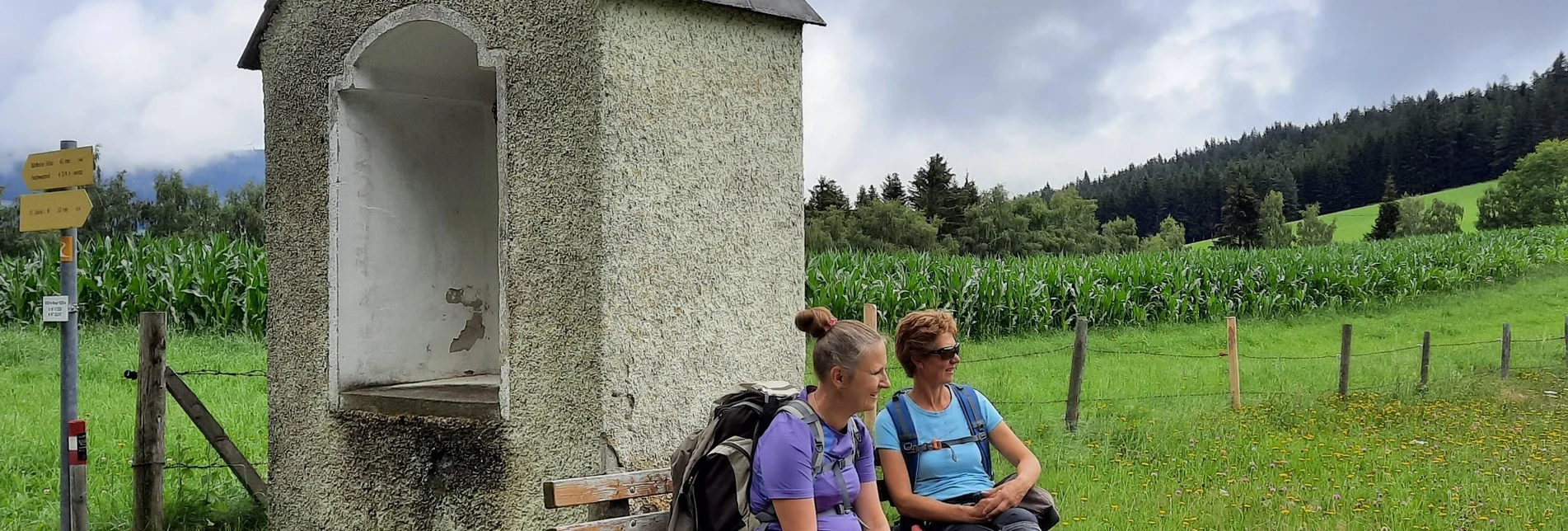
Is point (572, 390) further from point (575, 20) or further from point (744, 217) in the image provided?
point (575, 20)

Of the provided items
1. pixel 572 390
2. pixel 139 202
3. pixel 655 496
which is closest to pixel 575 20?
pixel 572 390

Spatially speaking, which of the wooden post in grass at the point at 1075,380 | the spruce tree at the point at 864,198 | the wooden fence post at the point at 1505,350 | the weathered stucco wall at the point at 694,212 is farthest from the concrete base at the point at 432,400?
the spruce tree at the point at 864,198

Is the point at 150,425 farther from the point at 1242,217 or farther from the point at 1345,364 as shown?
the point at 1242,217

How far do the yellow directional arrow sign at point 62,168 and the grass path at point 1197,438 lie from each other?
1.62m

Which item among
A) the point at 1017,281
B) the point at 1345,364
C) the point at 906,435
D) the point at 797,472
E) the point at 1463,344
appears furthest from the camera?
the point at 1017,281

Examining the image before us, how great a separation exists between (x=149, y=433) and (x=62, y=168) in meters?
1.21

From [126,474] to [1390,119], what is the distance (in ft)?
260

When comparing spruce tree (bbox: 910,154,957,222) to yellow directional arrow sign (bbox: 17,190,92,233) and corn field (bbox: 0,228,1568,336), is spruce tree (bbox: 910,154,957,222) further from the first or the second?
yellow directional arrow sign (bbox: 17,190,92,233)

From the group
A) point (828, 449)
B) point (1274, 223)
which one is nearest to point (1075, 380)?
point (828, 449)

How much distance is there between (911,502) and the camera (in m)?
3.34

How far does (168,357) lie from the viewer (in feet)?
31.9

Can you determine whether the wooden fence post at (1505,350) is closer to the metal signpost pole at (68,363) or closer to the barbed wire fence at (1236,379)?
the barbed wire fence at (1236,379)

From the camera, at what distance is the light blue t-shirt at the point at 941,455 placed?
339cm

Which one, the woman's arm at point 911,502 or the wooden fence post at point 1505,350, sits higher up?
the woman's arm at point 911,502
